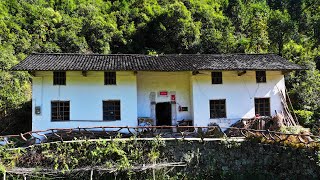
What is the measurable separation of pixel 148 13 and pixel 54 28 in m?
10.5

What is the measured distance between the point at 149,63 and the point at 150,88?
1533mm

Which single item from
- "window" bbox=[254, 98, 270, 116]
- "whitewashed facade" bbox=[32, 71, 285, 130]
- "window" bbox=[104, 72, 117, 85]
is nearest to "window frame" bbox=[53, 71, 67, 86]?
"whitewashed facade" bbox=[32, 71, 285, 130]

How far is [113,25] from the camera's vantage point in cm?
3734

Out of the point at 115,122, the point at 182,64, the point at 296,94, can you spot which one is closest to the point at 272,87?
the point at 296,94

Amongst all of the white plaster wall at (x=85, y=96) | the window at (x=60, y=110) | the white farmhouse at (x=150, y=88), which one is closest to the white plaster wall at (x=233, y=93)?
the white farmhouse at (x=150, y=88)

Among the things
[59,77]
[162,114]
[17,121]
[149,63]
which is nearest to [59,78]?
[59,77]

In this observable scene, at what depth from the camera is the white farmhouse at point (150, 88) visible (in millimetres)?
18359

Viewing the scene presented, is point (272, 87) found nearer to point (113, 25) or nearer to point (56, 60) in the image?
point (56, 60)

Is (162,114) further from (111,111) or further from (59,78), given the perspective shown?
(59,78)

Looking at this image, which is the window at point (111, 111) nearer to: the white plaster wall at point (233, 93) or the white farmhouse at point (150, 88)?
the white farmhouse at point (150, 88)

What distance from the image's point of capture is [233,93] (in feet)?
65.0

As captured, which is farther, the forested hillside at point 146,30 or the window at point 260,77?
the forested hillside at point 146,30

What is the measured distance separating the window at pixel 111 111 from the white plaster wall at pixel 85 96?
25cm

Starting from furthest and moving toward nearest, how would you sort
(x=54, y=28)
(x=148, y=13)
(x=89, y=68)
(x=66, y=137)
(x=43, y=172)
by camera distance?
(x=148, y=13) → (x=54, y=28) → (x=89, y=68) → (x=66, y=137) → (x=43, y=172)
